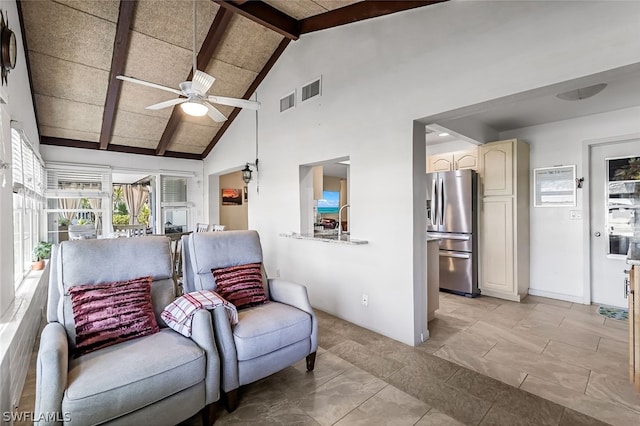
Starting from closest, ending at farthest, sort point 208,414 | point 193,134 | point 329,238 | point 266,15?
point 208,414, point 266,15, point 329,238, point 193,134

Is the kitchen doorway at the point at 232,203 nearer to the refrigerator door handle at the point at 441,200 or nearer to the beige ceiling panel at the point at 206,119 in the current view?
the beige ceiling panel at the point at 206,119

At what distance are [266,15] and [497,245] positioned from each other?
13.7 feet

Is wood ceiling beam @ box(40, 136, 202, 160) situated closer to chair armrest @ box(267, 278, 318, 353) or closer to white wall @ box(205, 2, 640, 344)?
white wall @ box(205, 2, 640, 344)

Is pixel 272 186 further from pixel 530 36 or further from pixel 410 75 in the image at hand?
pixel 530 36

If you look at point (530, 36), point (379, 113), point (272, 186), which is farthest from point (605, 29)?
point (272, 186)

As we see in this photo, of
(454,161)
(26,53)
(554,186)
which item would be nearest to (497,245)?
(554,186)

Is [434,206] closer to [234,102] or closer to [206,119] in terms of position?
[234,102]

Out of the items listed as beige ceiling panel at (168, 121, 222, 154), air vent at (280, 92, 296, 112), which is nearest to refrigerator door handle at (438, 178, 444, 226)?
air vent at (280, 92, 296, 112)

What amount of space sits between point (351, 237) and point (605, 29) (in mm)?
2504

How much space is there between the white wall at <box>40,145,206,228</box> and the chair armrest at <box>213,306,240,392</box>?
5.23m

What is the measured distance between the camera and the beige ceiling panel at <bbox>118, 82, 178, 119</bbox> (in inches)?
180

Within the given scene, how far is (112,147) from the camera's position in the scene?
5734 mm

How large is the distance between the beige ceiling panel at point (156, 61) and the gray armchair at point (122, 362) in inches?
117

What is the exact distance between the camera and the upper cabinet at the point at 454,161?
4754 mm
